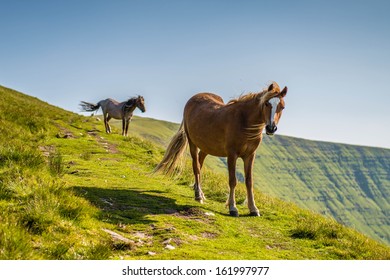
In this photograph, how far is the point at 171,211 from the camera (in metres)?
10.2

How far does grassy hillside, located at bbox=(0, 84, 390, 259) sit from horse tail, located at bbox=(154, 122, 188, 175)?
626 millimetres

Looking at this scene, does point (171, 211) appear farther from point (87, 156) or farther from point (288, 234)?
point (87, 156)

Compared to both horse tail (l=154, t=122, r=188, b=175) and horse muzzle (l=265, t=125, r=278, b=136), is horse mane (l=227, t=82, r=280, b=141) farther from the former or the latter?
horse tail (l=154, t=122, r=188, b=175)

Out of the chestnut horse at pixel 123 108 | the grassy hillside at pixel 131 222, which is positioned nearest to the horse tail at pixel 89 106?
the chestnut horse at pixel 123 108

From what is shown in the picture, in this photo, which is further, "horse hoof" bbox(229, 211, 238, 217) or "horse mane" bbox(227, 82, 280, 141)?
"horse hoof" bbox(229, 211, 238, 217)

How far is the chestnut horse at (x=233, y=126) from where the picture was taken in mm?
9641

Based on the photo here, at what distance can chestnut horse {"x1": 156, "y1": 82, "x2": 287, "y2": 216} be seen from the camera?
31.6 ft

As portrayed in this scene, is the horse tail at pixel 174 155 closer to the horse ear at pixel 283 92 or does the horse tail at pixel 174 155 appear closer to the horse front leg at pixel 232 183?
the horse front leg at pixel 232 183

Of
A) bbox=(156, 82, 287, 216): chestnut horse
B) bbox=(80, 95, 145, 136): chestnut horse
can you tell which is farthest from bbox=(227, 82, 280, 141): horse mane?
bbox=(80, 95, 145, 136): chestnut horse

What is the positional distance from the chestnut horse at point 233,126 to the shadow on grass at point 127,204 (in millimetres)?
1625

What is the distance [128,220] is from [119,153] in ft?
40.4

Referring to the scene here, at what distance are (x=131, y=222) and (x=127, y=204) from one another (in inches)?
68.3

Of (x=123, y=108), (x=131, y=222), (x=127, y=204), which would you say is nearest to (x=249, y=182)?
(x=127, y=204)
